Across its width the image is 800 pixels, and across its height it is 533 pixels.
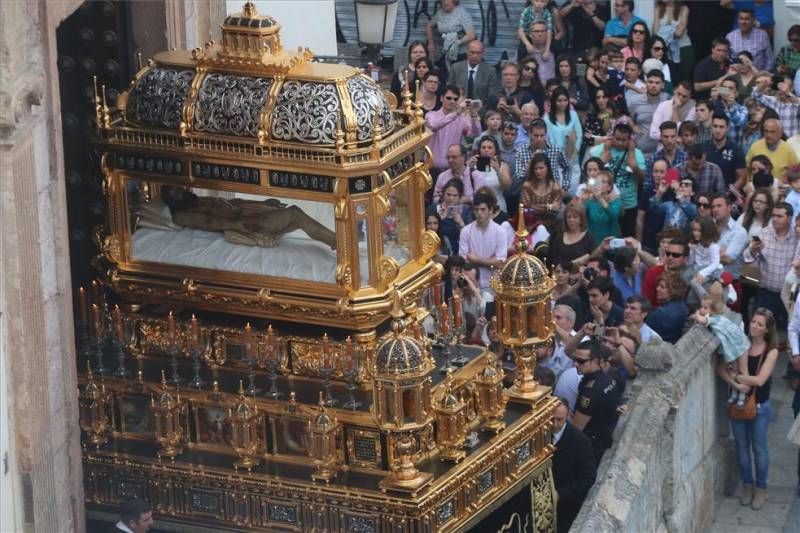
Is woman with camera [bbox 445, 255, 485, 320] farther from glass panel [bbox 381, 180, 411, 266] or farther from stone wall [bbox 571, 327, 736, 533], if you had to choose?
glass panel [bbox 381, 180, 411, 266]

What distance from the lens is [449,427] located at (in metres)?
16.3

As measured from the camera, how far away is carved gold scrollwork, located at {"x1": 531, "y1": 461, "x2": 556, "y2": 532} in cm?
1725

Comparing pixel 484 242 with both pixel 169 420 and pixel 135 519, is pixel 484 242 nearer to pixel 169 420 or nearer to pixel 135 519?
pixel 169 420

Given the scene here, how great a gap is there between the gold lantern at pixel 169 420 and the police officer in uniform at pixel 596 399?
311 centimetres

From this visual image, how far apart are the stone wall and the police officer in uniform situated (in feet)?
0.43

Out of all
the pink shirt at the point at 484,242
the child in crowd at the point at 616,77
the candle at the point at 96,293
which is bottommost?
the pink shirt at the point at 484,242

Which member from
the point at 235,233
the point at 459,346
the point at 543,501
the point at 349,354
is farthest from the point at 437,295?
the point at 543,501

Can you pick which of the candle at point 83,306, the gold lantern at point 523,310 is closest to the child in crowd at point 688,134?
the gold lantern at point 523,310

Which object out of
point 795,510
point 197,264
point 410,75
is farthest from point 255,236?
point 410,75

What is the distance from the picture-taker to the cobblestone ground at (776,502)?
20.1 meters

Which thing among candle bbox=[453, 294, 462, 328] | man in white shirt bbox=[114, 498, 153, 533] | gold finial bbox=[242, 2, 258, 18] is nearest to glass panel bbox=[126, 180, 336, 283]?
candle bbox=[453, 294, 462, 328]

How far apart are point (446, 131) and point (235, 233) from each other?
236 inches

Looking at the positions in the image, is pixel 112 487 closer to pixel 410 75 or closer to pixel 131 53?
pixel 131 53

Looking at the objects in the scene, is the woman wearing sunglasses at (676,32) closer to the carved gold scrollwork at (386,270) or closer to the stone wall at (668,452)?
the stone wall at (668,452)
